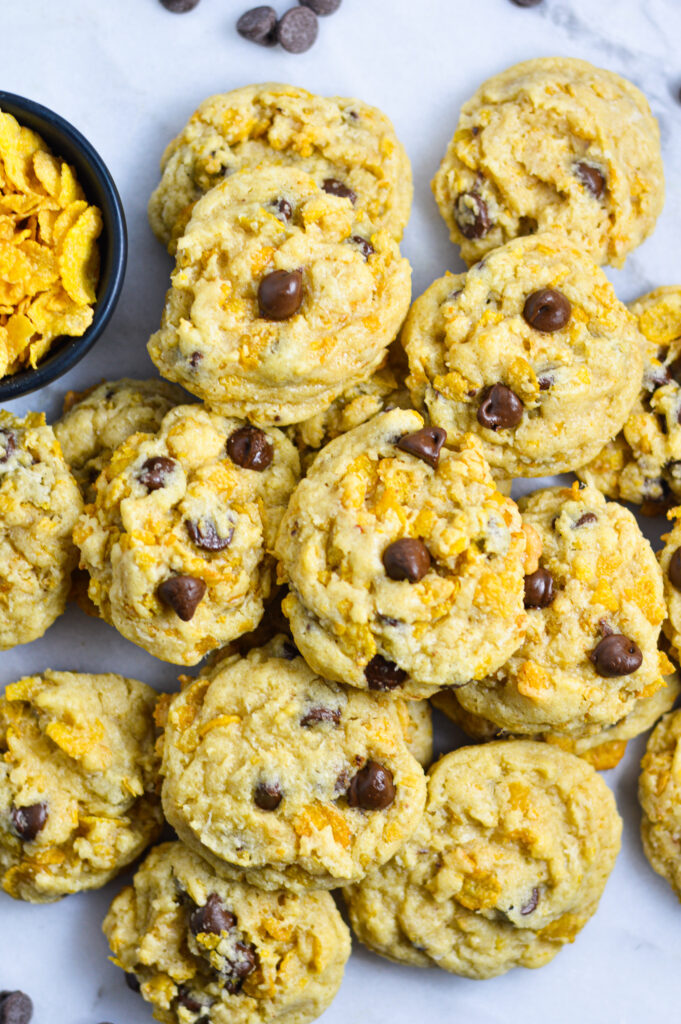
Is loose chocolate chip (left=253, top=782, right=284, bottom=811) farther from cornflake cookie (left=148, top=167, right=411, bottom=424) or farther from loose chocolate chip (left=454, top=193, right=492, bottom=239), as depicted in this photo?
loose chocolate chip (left=454, top=193, right=492, bottom=239)

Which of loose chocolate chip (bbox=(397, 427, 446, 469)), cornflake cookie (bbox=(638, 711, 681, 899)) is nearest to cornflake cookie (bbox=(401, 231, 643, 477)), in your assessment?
loose chocolate chip (bbox=(397, 427, 446, 469))

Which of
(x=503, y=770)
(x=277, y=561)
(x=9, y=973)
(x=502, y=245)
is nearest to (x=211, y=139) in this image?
(x=502, y=245)

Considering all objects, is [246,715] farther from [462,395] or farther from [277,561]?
[462,395]

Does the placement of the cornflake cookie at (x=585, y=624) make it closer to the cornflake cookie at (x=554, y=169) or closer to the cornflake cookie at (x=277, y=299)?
the cornflake cookie at (x=277, y=299)

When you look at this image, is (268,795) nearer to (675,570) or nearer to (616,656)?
(616,656)

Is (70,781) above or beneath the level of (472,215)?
beneath

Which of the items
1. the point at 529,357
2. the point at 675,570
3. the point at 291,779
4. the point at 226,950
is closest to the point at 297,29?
the point at 529,357
